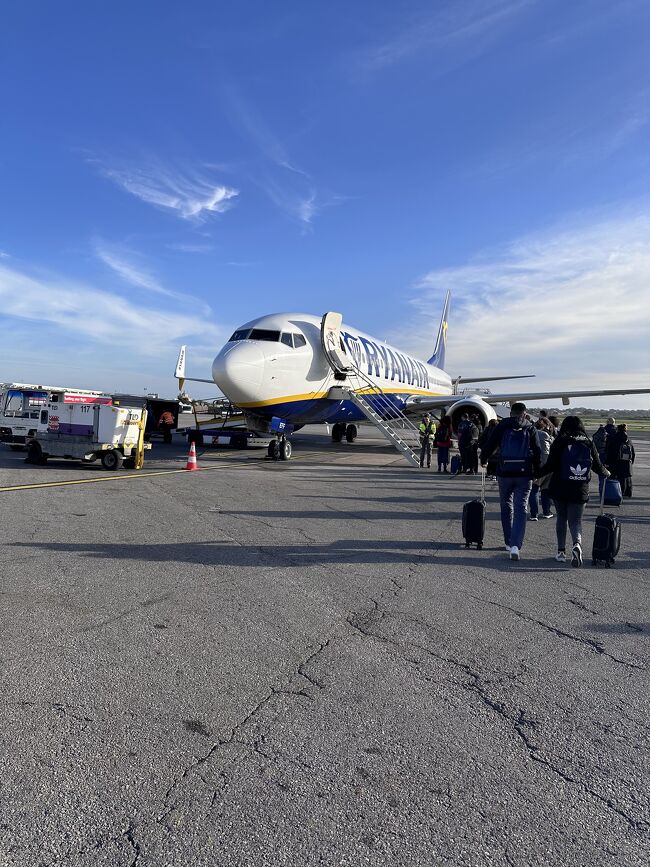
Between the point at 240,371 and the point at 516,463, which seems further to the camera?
the point at 240,371

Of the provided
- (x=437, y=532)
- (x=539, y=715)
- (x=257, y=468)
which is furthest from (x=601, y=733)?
(x=257, y=468)

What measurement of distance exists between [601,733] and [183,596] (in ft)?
11.0

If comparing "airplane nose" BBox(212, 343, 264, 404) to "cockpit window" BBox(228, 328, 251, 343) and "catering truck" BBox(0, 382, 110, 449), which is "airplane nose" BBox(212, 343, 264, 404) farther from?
"catering truck" BBox(0, 382, 110, 449)

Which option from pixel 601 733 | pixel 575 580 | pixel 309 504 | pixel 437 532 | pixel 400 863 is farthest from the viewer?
pixel 309 504

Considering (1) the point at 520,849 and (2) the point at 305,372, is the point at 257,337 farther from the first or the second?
(1) the point at 520,849

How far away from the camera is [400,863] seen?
220 centimetres

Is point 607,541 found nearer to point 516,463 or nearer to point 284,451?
point 516,463

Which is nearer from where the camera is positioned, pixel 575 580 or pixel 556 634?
pixel 556 634

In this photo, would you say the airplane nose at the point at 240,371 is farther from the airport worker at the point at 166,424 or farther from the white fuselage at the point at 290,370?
the airport worker at the point at 166,424

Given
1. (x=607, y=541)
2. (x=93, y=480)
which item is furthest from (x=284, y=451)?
(x=607, y=541)

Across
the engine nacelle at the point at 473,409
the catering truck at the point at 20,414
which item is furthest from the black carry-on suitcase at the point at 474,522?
the catering truck at the point at 20,414

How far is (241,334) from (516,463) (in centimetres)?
1132

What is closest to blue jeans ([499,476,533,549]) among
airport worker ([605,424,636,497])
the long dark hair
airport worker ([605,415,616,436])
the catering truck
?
the long dark hair

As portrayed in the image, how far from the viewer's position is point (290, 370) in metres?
16.5
